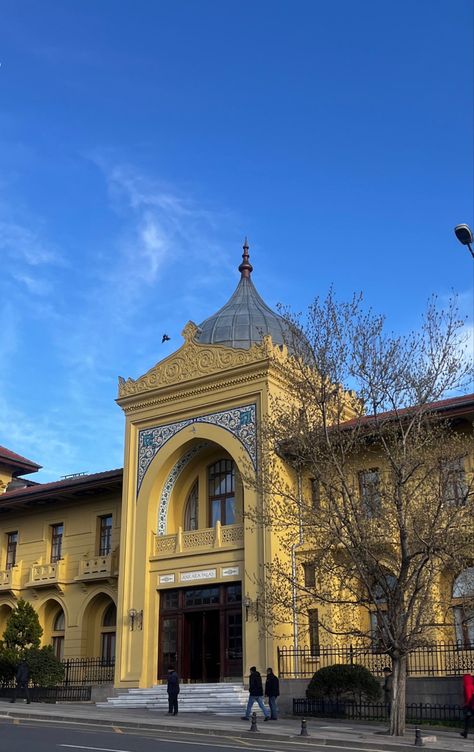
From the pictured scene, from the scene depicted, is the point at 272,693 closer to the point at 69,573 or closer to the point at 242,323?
the point at 69,573

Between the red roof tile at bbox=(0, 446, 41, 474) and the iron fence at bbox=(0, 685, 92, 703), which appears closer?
the iron fence at bbox=(0, 685, 92, 703)

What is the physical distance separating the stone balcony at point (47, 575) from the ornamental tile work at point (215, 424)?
5.75 metres

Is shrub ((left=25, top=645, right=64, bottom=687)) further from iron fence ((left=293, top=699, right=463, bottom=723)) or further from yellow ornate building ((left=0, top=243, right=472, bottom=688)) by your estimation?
iron fence ((left=293, top=699, right=463, bottom=723))

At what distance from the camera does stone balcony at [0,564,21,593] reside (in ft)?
108

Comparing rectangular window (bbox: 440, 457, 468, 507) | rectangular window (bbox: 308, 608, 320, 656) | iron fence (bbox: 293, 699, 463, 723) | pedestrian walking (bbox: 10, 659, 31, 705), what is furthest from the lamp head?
pedestrian walking (bbox: 10, 659, 31, 705)

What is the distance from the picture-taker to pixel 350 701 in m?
20.5

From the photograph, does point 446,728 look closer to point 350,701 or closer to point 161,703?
point 350,701

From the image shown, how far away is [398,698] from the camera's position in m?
16.7

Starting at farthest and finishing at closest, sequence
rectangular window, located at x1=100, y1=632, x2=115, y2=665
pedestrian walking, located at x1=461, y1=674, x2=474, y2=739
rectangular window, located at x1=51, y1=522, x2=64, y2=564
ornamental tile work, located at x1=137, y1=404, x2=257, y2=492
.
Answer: rectangular window, located at x1=51, y1=522, x2=64, y2=564 → rectangular window, located at x1=100, y1=632, x2=115, y2=665 → ornamental tile work, located at x1=137, y1=404, x2=257, y2=492 → pedestrian walking, located at x1=461, y1=674, x2=474, y2=739

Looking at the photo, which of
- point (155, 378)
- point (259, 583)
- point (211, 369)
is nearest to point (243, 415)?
point (211, 369)

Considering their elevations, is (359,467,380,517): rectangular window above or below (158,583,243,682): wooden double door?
above

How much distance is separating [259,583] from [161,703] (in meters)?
5.22

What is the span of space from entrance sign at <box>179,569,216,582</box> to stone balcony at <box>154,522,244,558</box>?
63 cm

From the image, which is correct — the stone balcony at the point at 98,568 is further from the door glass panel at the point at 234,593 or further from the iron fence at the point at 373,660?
the iron fence at the point at 373,660
